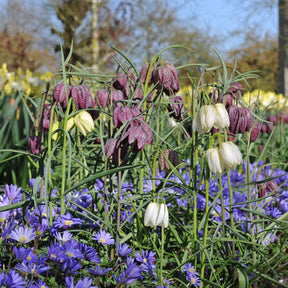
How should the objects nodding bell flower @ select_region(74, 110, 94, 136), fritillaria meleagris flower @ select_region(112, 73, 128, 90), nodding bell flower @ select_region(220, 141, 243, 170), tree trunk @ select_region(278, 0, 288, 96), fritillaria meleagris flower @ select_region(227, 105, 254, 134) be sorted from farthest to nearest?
tree trunk @ select_region(278, 0, 288, 96) → fritillaria meleagris flower @ select_region(112, 73, 128, 90) → fritillaria meleagris flower @ select_region(227, 105, 254, 134) → nodding bell flower @ select_region(74, 110, 94, 136) → nodding bell flower @ select_region(220, 141, 243, 170)

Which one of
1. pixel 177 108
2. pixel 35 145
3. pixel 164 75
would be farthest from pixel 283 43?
pixel 35 145

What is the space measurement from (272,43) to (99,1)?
32.8 ft

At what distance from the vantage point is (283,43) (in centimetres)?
1184

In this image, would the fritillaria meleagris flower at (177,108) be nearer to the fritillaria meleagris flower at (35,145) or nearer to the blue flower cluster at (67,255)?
the blue flower cluster at (67,255)

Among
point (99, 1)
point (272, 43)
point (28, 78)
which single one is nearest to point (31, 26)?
point (99, 1)

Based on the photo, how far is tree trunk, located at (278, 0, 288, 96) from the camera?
11.5m

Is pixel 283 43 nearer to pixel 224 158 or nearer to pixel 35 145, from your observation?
pixel 35 145

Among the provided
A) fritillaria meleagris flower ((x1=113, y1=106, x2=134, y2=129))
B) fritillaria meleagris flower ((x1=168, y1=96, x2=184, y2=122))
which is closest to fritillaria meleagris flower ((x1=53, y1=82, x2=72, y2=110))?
fritillaria meleagris flower ((x1=113, y1=106, x2=134, y2=129))

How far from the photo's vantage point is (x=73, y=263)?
1218 mm

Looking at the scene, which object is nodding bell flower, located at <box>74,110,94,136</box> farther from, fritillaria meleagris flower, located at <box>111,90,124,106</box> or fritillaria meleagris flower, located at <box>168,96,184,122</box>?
fritillaria meleagris flower, located at <box>168,96,184,122</box>

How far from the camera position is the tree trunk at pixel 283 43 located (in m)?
11.5

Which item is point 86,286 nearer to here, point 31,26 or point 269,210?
point 269,210

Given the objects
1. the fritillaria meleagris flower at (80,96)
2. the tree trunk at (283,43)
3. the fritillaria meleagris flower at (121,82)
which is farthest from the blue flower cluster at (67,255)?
the tree trunk at (283,43)

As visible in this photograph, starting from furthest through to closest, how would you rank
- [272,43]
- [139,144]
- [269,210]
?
[272,43] → [269,210] → [139,144]
